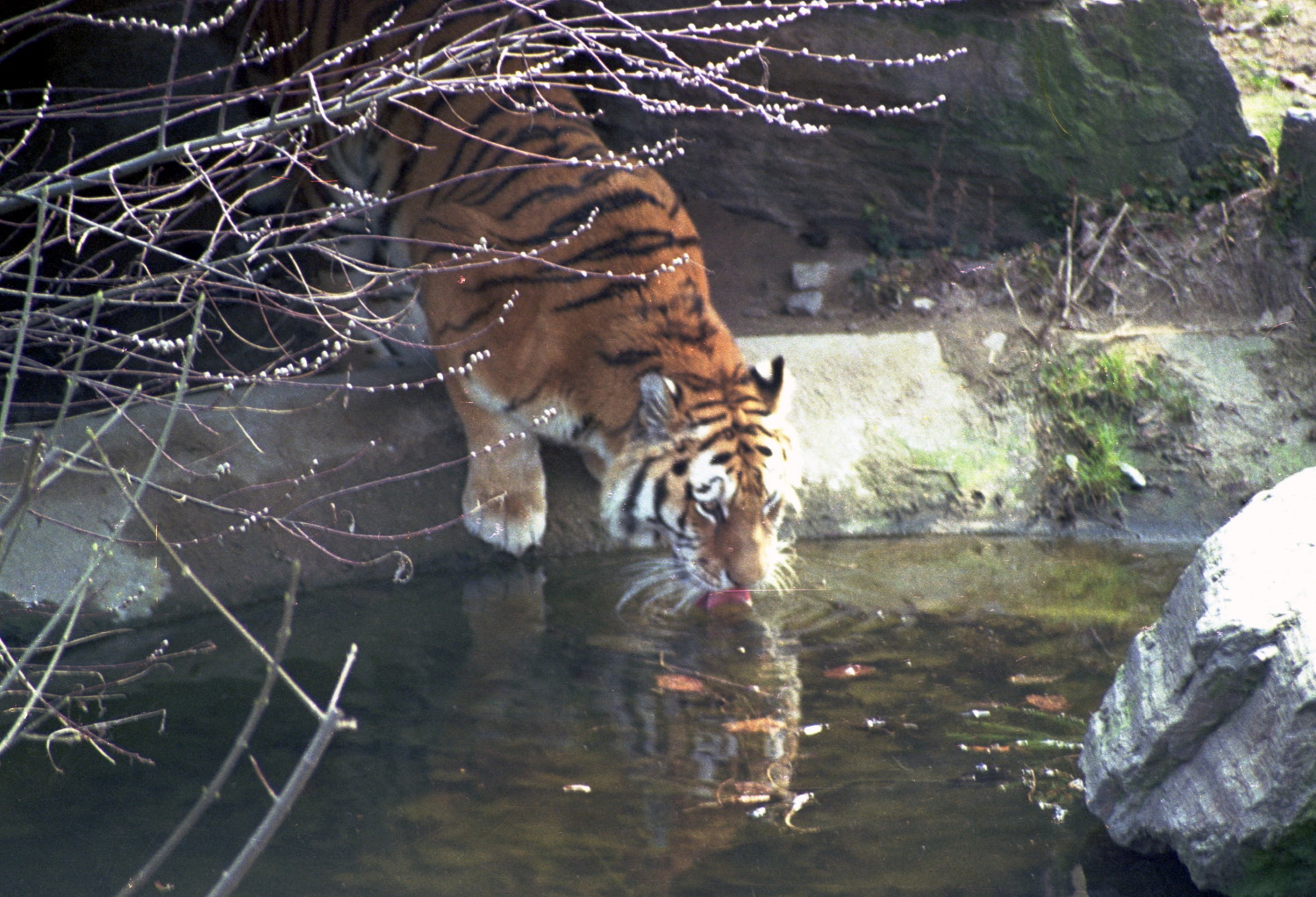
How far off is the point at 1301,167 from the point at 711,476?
3.42m

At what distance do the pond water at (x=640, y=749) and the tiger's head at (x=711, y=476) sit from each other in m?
0.21

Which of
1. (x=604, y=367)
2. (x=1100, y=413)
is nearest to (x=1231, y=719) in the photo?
(x=604, y=367)

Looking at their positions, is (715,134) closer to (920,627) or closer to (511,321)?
(511,321)

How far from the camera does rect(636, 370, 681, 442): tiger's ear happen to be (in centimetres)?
421

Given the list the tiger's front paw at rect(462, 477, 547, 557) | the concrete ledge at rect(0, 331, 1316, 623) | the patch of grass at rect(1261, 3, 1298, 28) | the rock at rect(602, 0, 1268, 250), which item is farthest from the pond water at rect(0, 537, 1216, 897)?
the patch of grass at rect(1261, 3, 1298, 28)

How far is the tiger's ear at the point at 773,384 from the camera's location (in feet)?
14.6

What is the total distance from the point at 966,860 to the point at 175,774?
80.2 inches

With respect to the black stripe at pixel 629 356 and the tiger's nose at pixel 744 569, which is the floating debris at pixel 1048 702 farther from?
the black stripe at pixel 629 356

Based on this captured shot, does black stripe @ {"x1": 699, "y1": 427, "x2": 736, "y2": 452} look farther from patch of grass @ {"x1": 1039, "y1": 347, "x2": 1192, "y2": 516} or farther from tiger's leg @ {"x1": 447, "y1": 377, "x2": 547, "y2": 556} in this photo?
patch of grass @ {"x1": 1039, "y1": 347, "x2": 1192, "y2": 516}

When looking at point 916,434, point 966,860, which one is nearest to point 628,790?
point 966,860

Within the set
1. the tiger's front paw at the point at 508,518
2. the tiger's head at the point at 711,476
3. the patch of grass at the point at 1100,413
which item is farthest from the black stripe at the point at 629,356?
the patch of grass at the point at 1100,413

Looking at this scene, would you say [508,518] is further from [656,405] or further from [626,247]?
[626,247]

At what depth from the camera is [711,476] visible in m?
4.26

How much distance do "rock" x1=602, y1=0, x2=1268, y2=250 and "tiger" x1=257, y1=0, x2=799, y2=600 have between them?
147 centimetres
